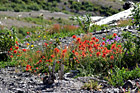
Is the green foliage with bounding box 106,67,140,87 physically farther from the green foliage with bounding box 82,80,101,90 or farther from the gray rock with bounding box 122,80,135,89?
the green foliage with bounding box 82,80,101,90

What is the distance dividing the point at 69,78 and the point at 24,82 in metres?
1.08

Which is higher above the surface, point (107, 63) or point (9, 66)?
point (107, 63)

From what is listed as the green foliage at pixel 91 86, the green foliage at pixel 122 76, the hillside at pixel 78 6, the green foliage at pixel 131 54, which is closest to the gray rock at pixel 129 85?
the green foliage at pixel 122 76

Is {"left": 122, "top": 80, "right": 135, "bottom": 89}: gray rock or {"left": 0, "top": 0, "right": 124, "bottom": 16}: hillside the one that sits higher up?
{"left": 0, "top": 0, "right": 124, "bottom": 16}: hillside

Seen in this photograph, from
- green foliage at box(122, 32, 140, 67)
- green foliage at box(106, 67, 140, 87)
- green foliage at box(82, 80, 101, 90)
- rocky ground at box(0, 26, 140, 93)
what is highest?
green foliage at box(122, 32, 140, 67)

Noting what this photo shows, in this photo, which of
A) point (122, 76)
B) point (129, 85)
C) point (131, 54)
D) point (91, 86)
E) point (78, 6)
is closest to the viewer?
point (129, 85)

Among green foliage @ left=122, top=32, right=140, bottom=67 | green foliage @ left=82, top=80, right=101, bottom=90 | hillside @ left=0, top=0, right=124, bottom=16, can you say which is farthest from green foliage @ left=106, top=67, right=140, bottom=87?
hillside @ left=0, top=0, right=124, bottom=16

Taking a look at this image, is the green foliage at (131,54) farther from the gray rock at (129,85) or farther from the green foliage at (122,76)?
the gray rock at (129,85)

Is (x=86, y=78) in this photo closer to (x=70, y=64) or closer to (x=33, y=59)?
(x=70, y=64)

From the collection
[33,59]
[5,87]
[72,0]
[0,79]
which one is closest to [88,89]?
[5,87]

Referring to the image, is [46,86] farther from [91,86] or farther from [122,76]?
[122,76]

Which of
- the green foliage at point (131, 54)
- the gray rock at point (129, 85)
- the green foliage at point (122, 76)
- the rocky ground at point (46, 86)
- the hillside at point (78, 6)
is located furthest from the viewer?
the hillside at point (78, 6)

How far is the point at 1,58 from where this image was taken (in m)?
7.40

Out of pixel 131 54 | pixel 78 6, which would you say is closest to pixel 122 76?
pixel 131 54
